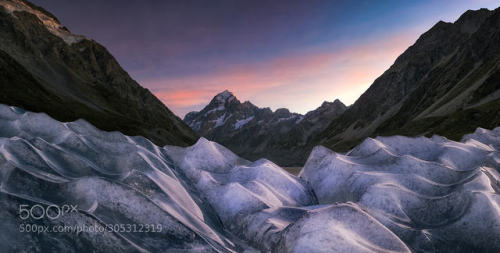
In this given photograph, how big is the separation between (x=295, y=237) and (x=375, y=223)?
2829 mm

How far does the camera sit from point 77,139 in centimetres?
1998

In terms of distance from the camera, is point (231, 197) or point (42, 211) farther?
point (231, 197)

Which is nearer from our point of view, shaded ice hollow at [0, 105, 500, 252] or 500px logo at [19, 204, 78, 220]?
500px logo at [19, 204, 78, 220]

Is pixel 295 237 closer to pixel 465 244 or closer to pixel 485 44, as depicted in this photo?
pixel 465 244

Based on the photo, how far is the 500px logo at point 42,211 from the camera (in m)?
10.6

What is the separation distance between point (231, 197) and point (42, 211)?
9781 millimetres

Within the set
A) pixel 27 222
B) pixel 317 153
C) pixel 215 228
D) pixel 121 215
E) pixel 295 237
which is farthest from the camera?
pixel 317 153

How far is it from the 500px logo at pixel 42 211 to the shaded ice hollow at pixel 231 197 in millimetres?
179

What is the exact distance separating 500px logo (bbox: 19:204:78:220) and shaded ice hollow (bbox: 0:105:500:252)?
0.18m

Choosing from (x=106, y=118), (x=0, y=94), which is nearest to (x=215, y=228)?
(x=0, y=94)

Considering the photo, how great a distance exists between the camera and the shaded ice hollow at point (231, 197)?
11844 millimetres

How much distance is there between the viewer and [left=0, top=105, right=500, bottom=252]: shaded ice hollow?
11.8 metres

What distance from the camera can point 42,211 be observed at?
11.0m

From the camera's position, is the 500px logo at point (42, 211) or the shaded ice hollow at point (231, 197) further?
the shaded ice hollow at point (231, 197)
